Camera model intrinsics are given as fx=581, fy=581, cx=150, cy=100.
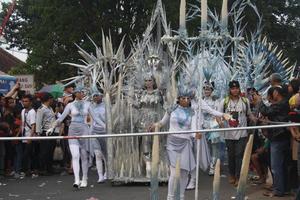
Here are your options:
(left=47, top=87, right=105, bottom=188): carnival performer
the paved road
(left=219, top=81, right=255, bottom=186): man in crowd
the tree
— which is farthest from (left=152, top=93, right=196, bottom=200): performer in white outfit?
the tree

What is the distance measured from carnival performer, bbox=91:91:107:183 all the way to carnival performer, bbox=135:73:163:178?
3.14 feet

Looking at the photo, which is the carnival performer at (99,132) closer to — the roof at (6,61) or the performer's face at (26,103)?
the performer's face at (26,103)

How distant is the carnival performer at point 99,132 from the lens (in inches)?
421

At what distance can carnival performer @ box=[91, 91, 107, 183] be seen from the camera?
35.1 ft

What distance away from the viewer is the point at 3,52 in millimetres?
50219

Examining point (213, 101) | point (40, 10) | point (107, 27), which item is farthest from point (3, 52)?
point (213, 101)

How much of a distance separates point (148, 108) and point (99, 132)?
1.31 meters

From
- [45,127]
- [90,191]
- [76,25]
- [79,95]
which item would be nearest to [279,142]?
[90,191]

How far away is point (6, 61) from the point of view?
50031 millimetres

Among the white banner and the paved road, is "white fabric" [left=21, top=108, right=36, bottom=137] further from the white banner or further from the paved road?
the white banner

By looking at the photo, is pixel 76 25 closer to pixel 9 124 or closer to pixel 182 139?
pixel 9 124

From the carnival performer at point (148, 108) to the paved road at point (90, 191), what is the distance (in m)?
0.68

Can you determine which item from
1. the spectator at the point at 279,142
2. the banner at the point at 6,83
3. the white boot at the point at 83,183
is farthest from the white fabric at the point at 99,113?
the banner at the point at 6,83

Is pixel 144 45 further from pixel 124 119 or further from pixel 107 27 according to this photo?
pixel 107 27
